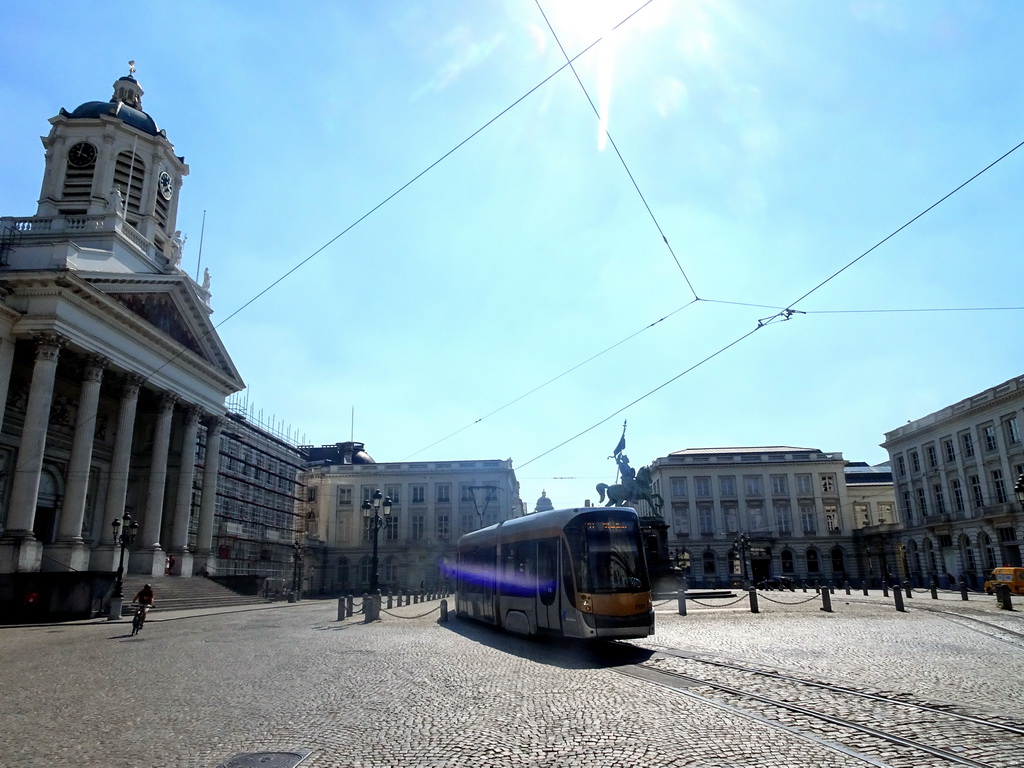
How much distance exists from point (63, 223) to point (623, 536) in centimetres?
3988

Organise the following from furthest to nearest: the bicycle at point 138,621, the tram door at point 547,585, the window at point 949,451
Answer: the window at point 949,451 → the bicycle at point 138,621 → the tram door at point 547,585

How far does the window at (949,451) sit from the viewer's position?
197 ft

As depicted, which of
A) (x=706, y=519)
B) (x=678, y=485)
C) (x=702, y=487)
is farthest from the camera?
(x=678, y=485)

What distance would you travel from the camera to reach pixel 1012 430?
52.7 meters

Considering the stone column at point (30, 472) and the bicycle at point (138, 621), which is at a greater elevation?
the stone column at point (30, 472)

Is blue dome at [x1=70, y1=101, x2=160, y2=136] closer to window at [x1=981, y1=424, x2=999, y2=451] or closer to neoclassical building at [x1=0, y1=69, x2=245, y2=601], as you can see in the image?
neoclassical building at [x1=0, y1=69, x2=245, y2=601]

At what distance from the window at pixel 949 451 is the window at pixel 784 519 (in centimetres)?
2249

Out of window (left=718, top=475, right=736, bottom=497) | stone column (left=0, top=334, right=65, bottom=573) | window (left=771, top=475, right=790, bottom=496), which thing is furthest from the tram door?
window (left=771, top=475, right=790, bottom=496)

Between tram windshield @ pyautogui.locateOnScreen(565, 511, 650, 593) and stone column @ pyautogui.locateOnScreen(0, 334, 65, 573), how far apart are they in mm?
24633

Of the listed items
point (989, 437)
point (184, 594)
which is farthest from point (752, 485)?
point (184, 594)

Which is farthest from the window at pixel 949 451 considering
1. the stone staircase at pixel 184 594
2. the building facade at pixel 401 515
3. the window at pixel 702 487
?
the stone staircase at pixel 184 594

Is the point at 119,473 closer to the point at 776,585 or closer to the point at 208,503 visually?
the point at 208,503

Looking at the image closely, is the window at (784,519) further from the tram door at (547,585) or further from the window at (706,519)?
the tram door at (547,585)

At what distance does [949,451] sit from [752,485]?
24.5 meters
